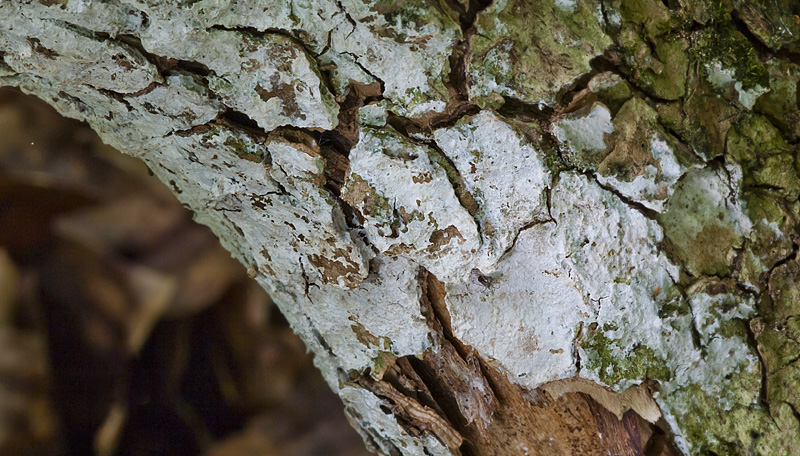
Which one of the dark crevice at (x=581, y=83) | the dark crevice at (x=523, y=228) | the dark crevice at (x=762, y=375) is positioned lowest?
the dark crevice at (x=762, y=375)

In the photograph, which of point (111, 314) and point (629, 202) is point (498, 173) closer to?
point (629, 202)

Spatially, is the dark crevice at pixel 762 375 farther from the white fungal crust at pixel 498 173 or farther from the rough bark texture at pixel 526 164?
the white fungal crust at pixel 498 173

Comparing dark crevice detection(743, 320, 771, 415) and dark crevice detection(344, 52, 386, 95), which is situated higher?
dark crevice detection(344, 52, 386, 95)

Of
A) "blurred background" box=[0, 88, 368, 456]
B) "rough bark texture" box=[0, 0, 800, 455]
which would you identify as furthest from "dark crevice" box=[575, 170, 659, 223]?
"blurred background" box=[0, 88, 368, 456]

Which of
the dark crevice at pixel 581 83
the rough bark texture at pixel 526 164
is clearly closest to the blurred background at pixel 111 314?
the rough bark texture at pixel 526 164

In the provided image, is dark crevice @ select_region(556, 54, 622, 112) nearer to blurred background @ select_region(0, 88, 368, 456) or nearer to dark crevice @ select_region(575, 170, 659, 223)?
dark crevice @ select_region(575, 170, 659, 223)
